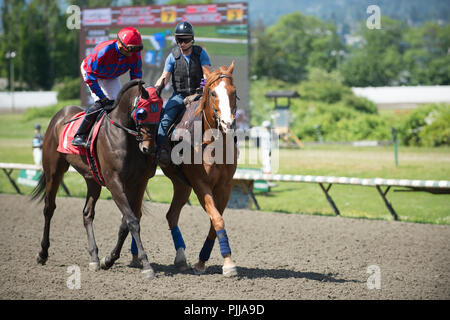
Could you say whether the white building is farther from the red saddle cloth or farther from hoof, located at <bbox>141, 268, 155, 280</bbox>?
hoof, located at <bbox>141, 268, 155, 280</bbox>

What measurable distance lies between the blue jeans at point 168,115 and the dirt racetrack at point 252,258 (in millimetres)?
1512

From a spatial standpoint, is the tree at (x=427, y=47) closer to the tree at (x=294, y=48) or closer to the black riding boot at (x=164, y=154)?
the tree at (x=294, y=48)

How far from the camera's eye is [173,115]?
6.41 metres

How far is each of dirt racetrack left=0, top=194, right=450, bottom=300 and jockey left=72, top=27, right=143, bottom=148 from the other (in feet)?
5.52

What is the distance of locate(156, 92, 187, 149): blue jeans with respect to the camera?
6.36 m

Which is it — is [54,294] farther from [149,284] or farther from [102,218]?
[102,218]

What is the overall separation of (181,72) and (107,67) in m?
0.86

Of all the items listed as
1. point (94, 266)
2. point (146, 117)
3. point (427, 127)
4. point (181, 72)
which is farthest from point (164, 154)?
point (427, 127)

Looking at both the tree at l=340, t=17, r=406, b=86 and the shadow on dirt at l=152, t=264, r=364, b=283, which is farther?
the tree at l=340, t=17, r=406, b=86

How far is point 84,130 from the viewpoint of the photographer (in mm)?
6750

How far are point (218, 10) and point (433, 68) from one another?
23583mm

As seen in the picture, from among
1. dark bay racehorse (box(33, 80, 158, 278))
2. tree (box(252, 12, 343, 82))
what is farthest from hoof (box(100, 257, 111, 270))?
tree (box(252, 12, 343, 82))

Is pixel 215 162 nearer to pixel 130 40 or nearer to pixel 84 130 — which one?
pixel 130 40
